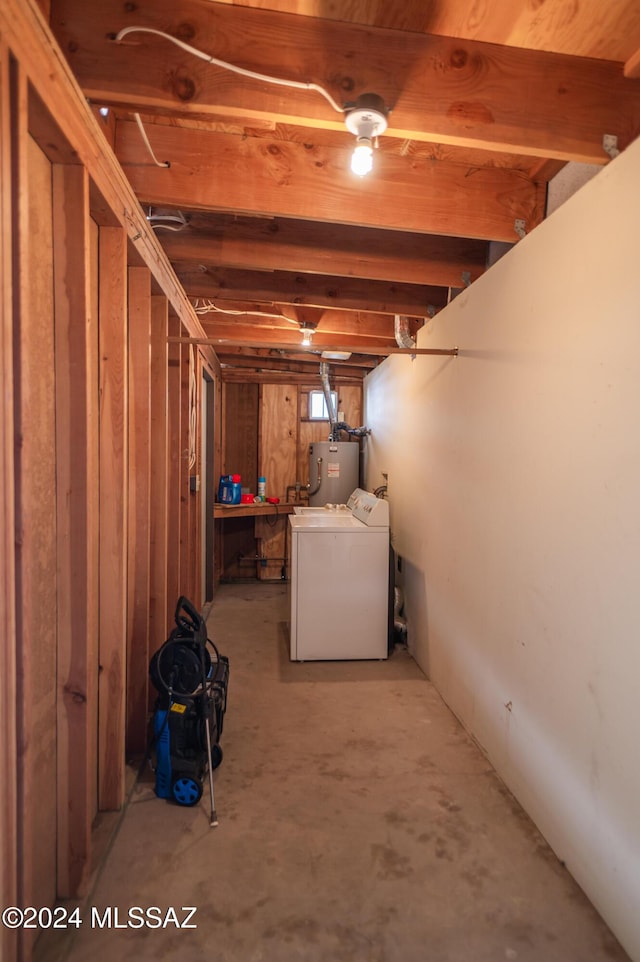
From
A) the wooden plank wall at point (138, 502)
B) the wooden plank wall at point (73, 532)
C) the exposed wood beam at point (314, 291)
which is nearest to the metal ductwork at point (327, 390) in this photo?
the exposed wood beam at point (314, 291)

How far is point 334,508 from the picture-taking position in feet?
13.1

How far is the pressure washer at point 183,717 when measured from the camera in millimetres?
1777

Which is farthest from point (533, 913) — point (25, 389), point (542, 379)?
point (25, 389)

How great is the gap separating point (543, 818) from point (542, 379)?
152 cm

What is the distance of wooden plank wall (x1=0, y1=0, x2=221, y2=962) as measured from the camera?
0.96 m

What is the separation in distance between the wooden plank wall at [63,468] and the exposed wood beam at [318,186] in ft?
0.69

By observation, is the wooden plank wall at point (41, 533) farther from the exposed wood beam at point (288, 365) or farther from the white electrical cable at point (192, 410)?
the exposed wood beam at point (288, 365)

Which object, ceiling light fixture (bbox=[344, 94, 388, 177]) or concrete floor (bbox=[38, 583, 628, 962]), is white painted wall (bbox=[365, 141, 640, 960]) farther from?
ceiling light fixture (bbox=[344, 94, 388, 177])

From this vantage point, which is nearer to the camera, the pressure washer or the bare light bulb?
the bare light bulb

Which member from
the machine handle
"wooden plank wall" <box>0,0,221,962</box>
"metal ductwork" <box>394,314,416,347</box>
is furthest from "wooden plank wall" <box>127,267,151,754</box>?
"metal ductwork" <box>394,314,416,347</box>

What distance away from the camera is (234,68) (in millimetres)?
1256

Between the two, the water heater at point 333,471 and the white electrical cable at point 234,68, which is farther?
the water heater at point 333,471

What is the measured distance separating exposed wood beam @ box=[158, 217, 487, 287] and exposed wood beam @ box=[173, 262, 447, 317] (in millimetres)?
525

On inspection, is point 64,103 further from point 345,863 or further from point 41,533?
point 345,863
